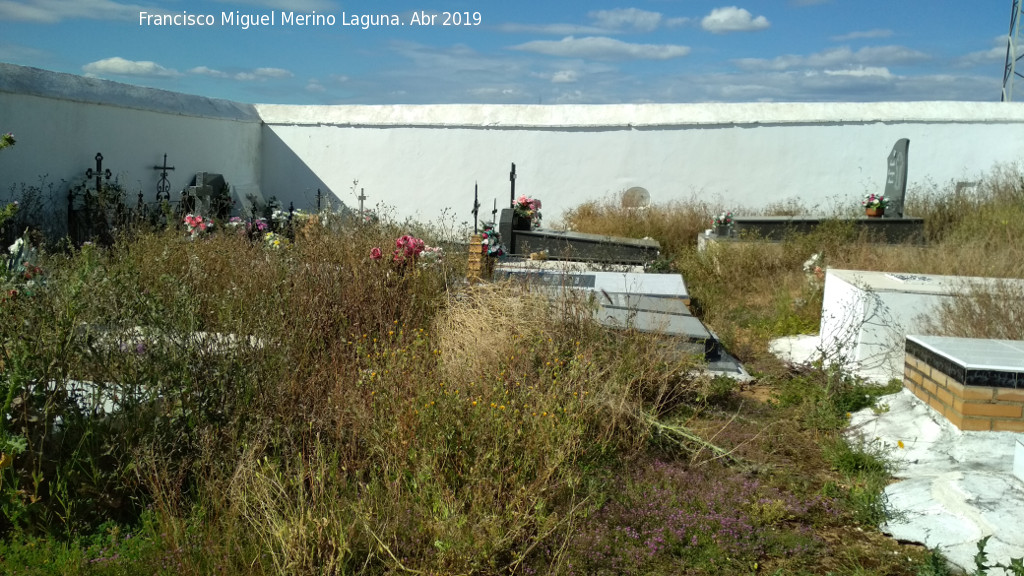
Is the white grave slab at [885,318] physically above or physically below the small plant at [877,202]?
below

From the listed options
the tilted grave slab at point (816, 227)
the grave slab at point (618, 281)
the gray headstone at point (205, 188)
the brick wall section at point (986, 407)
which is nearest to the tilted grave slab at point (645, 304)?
the grave slab at point (618, 281)

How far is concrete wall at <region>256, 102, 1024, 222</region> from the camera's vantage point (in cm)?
1529

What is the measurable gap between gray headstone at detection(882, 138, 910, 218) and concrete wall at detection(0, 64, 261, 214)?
1116 centimetres

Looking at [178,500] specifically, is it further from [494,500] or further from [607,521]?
[607,521]

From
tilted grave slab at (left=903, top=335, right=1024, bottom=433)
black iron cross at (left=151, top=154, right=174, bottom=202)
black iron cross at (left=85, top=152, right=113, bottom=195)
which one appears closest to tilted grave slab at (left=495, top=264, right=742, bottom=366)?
tilted grave slab at (left=903, top=335, right=1024, bottom=433)

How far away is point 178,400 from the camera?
3.77 m

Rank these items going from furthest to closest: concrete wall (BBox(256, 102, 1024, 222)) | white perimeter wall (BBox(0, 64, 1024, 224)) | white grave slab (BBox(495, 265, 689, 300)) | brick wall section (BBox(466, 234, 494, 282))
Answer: concrete wall (BBox(256, 102, 1024, 222)) → white perimeter wall (BBox(0, 64, 1024, 224)) → white grave slab (BBox(495, 265, 689, 300)) → brick wall section (BBox(466, 234, 494, 282))

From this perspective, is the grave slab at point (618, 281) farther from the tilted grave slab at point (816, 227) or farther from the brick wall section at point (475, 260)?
the tilted grave slab at point (816, 227)

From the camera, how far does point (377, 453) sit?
3.94 metres

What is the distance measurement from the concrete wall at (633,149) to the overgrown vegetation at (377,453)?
10.9 metres

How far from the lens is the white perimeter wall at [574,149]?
15172 millimetres

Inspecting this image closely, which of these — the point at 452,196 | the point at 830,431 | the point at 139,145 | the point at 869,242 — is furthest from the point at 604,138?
the point at 830,431

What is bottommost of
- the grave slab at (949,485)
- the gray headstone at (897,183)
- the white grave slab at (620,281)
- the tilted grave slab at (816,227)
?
the grave slab at (949,485)

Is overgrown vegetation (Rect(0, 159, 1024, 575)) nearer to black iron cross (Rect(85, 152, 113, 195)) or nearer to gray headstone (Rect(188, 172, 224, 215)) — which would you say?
black iron cross (Rect(85, 152, 113, 195))
